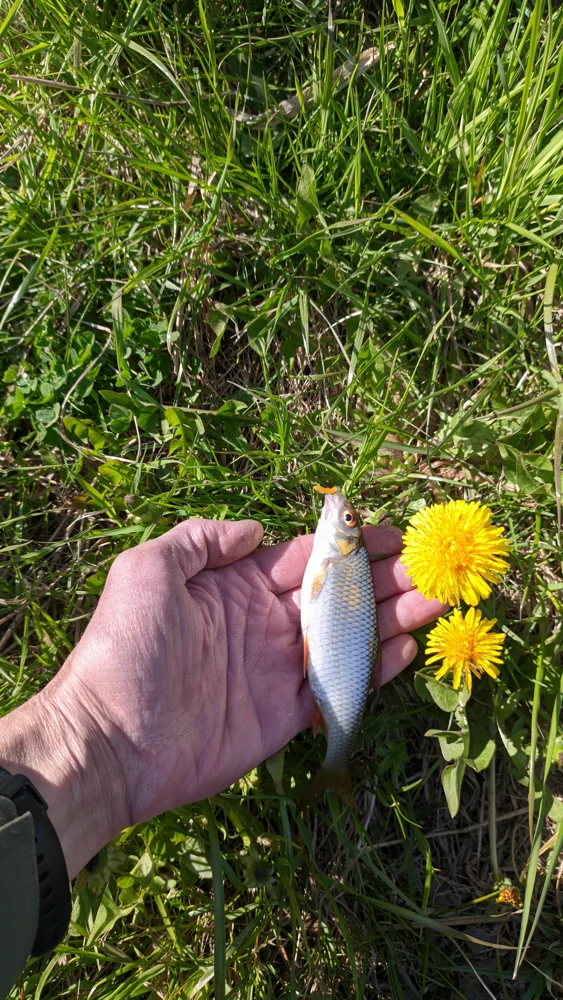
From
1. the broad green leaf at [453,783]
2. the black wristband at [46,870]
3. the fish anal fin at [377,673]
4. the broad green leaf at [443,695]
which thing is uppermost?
the black wristband at [46,870]

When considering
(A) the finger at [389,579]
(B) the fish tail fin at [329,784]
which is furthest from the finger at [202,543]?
(B) the fish tail fin at [329,784]

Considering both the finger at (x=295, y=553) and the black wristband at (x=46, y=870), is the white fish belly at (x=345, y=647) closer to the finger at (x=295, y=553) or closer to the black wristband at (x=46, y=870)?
the finger at (x=295, y=553)

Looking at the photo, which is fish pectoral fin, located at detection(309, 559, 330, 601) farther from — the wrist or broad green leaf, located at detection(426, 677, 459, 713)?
the wrist

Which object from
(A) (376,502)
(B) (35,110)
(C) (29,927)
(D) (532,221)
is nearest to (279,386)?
(A) (376,502)

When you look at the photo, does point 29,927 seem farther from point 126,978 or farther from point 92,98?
point 92,98

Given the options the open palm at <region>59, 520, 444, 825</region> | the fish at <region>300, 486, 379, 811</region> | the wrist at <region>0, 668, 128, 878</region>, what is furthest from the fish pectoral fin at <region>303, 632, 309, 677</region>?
the wrist at <region>0, 668, 128, 878</region>

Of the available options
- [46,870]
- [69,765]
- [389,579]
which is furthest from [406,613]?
[46,870]
